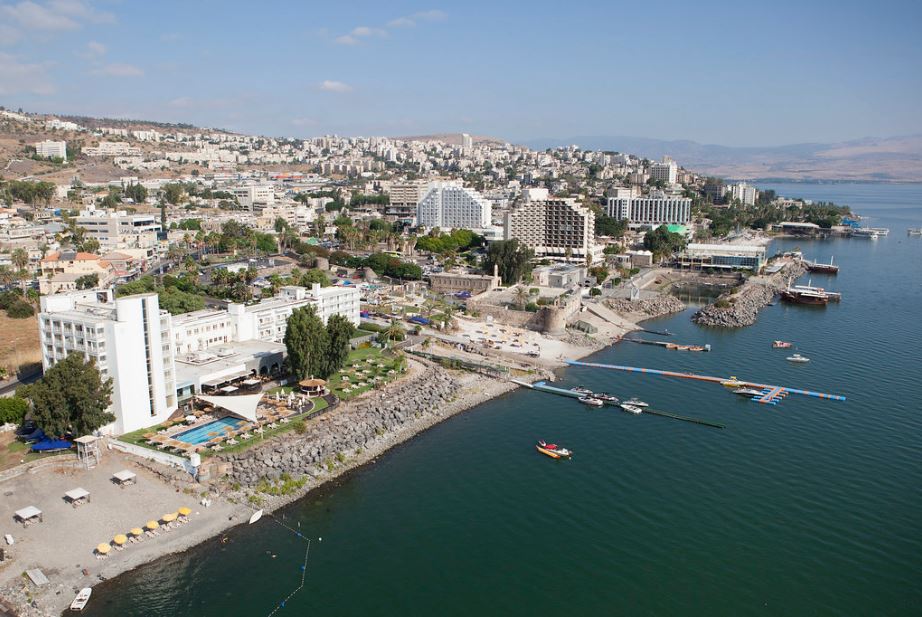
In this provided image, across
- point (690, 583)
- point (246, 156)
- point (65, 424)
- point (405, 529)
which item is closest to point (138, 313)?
point (65, 424)

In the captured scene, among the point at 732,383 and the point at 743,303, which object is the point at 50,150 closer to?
the point at 743,303

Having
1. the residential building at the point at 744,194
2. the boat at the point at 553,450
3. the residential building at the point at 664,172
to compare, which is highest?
the residential building at the point at 664,172

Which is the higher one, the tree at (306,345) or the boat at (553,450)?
the tree at (306,345)

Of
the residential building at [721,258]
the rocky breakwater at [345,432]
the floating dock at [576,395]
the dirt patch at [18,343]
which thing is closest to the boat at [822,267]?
the residential building at [721,258]

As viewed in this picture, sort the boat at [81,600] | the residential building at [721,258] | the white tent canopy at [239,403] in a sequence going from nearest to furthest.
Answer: the boat at [81,600]
the white tent canopy at [239,403]
the residential building at [721,258]

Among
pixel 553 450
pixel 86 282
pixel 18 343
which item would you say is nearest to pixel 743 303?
pixel 553 450

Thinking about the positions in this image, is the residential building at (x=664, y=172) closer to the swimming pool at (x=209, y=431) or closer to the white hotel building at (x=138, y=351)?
the white hotel building at (x=138, y=351)
